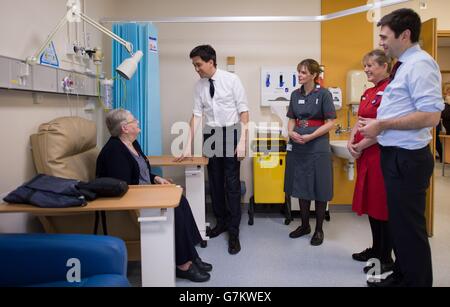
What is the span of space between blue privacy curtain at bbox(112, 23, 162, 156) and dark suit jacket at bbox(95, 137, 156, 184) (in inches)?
34.2

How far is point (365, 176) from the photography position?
2.29 meters

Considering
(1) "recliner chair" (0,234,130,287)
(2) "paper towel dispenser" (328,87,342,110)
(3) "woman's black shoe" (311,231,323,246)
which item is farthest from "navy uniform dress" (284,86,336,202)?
(1) "recliner chair" (0,234,130,287)

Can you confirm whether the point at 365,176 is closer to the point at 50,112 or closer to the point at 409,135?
the point at 409,135

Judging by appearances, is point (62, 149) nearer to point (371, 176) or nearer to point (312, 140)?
point (312, 140)

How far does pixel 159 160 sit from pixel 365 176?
155cm

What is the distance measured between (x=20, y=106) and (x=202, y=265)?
4.89ft

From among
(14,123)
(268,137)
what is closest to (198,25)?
(268,137)

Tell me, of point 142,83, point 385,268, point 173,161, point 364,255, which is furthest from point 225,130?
point 385,268

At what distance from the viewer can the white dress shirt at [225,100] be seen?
9.09 feet

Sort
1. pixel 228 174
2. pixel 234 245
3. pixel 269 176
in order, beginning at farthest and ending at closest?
pixel 269 176
pixel 228 174
pixel 234 245

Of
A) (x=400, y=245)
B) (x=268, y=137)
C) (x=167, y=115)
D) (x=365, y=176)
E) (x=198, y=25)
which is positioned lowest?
(x=400, y=245)

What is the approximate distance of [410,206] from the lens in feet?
5.34

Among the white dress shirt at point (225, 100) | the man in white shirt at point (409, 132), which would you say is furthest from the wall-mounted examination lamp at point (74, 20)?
the man in white shirt at point (409, 132)

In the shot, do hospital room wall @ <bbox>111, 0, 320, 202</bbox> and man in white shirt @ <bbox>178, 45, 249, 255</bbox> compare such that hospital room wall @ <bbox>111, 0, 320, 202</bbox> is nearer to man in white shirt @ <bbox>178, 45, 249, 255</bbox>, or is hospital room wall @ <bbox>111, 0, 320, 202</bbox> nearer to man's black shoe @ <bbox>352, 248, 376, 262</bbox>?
man in white shirt @ <bbox>178, 45, 249, 255</bbox>
